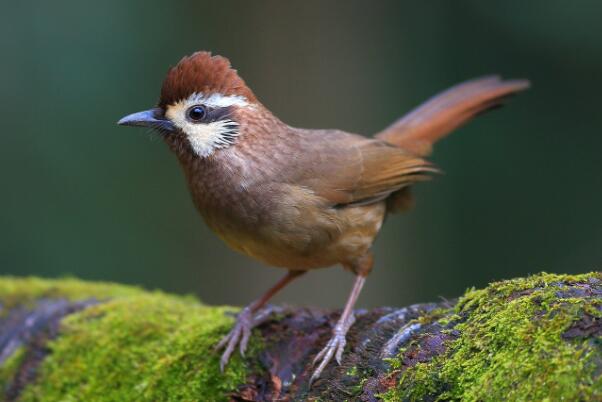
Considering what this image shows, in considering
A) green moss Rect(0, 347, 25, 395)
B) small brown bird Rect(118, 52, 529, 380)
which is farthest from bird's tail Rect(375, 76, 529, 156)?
green moss Rect(0, 347, 25, 395)

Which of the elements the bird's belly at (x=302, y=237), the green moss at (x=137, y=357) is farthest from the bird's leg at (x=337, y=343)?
the green moss at (x=137, y=357)

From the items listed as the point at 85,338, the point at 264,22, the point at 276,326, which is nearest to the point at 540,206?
the point at 264,22

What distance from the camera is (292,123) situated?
759cm

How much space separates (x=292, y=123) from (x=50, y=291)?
366 centimetres

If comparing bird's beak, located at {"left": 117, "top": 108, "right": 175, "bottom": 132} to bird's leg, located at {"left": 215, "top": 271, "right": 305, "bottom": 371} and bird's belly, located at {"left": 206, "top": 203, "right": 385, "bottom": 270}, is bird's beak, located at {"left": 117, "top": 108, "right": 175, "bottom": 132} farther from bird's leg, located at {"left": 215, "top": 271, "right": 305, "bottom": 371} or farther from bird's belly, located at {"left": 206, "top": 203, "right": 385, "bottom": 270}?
bird's leg, located at {"left": 215, "top": 271, "right": 305, "bottom": 371}

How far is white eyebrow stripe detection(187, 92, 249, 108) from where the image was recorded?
3557 mm

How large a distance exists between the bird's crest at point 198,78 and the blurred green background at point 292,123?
399cm

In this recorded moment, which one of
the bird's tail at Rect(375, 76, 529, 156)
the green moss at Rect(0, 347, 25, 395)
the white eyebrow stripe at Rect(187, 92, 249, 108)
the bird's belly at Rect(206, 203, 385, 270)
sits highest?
the bird's tail at Rect(375, 76, 529, 156)

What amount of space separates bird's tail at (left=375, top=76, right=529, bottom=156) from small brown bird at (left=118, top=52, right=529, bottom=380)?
0.86m

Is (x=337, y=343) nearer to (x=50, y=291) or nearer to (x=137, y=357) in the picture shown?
(x=137, y=357)

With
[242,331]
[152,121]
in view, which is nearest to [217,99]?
[152,121]

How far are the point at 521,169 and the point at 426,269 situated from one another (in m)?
1.44

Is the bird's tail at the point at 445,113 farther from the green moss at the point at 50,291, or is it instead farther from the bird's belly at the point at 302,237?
the green moss at the point at 50,291

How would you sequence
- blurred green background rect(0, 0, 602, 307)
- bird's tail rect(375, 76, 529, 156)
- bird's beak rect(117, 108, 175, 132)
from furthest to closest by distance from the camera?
blurred green background rect(0, 0, 602, 307)
bird's tail rect(375, 76, 529, 156)
bird's beak rect(117, 108, 175, 132)
